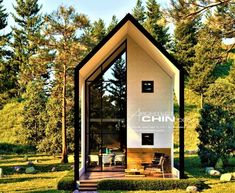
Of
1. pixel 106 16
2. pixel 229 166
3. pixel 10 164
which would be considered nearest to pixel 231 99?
pixel 229 166

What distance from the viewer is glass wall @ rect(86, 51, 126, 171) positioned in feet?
50.9

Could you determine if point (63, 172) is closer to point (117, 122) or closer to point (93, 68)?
point (117, 122)

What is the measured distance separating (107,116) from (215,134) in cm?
537

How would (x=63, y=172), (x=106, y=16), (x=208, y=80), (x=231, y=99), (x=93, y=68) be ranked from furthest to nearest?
(x=106, y=16), (x=208, y=80), (x=231, y=99), (x=63, y=172), (x=93, y=68)

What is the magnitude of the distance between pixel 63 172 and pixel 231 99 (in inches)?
349

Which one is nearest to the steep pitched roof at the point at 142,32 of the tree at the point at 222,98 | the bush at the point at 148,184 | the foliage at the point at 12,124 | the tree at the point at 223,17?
the tree at the point at 223,17

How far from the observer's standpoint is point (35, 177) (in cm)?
1568

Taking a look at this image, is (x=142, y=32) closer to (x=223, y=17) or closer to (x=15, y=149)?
(x=223, y=17)

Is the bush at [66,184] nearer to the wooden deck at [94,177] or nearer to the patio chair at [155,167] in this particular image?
the wooden deck at [94,177]

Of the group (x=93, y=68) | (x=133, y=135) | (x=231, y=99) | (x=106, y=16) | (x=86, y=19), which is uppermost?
(x=106, y=16)

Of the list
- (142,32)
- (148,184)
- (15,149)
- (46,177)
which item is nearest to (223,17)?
(142,32)

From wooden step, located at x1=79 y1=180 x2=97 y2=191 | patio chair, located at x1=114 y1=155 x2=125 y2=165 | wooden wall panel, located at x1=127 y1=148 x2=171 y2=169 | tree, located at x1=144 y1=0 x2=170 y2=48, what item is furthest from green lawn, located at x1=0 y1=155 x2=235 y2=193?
tree, located at x1=144 y1=0 x2=170 y2=48

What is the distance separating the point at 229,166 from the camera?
17969mm

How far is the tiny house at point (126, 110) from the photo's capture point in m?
15.5
